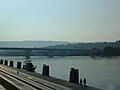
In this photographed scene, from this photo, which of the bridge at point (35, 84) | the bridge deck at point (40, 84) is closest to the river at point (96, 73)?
the bridge deck at point (40, 84)

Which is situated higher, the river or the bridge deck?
the bridge deck

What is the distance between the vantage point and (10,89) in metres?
14.9

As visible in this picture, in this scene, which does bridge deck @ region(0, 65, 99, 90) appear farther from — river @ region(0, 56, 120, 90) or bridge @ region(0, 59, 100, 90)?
river @ region(0, 56, 120, 90)

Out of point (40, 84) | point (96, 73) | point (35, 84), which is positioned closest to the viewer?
point (35, 84)

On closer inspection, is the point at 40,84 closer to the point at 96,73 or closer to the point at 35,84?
the point at 35,84

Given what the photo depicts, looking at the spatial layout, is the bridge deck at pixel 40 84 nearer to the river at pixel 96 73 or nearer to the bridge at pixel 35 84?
the bridge at pixel 35 84

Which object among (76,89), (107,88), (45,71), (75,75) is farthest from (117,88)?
(76,89)

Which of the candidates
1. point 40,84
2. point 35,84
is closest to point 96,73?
point 40,84

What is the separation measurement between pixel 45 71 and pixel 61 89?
16.4 m

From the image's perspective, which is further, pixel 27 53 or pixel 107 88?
pixel 27 53

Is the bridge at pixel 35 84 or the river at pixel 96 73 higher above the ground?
the bridge at pixel 35 84

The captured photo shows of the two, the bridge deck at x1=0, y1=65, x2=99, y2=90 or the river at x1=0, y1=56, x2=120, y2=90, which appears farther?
the river at x1=0, y1=56, x2=120, y2=90

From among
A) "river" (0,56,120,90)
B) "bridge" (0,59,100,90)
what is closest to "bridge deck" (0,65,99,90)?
"bridge" (0,59,100,90)

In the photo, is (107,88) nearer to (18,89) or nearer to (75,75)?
(75,75)
